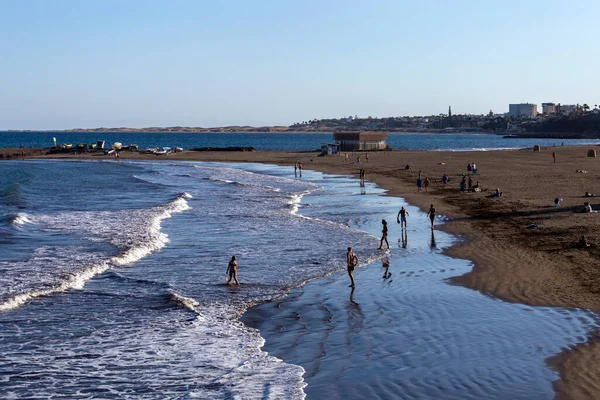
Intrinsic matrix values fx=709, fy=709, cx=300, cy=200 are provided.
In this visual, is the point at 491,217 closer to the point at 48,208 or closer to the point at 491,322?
the point at 491,322

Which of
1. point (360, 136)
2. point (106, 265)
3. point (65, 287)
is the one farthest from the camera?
point (360, 136)

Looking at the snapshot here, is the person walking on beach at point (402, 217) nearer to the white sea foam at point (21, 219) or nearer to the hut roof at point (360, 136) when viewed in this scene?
the white sea foam at point (21, 219)

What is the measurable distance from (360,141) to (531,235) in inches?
2954

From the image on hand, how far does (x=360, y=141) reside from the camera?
10225 cm

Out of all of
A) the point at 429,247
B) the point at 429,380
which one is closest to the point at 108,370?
the point at 429,380

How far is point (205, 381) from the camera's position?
13.4 m

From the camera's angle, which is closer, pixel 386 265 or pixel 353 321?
pixel 353 321

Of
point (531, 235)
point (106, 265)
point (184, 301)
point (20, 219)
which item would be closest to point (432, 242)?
point (531, 235)

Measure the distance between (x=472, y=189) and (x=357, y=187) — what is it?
33.4 feet

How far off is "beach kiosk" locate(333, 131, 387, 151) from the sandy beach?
39.9 metres

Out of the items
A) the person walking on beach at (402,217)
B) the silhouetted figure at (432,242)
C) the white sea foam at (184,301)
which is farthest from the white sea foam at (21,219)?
the silhouetted figure at (432,242)

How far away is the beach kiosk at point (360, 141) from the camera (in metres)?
102

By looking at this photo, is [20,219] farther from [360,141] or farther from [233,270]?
[360,141]

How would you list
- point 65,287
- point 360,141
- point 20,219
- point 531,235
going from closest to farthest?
1. point 65,287
2. point 531,235
3. point 20,219
4. point 360,141
